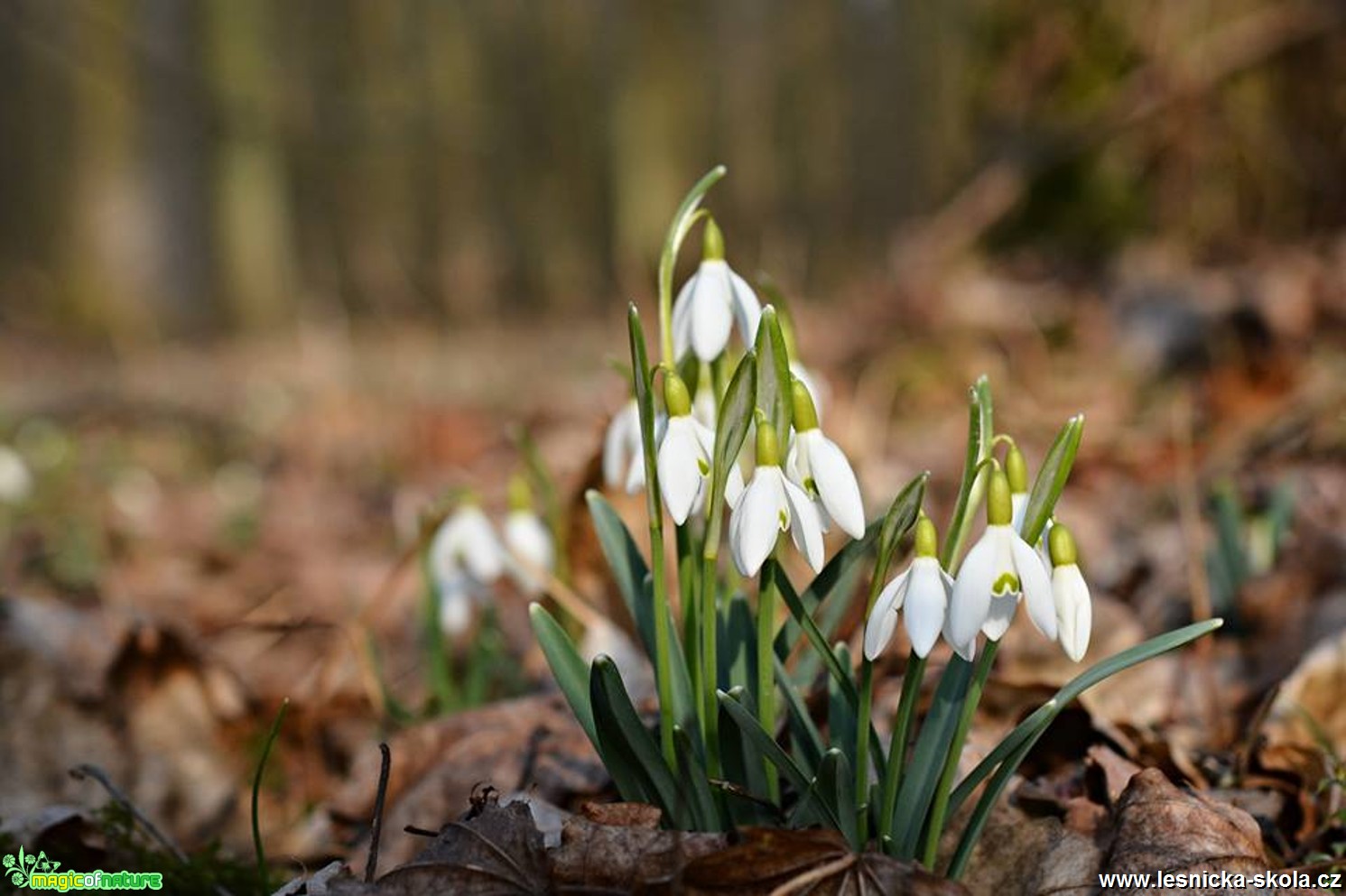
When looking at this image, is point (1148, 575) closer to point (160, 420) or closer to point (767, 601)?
point (767, 601)

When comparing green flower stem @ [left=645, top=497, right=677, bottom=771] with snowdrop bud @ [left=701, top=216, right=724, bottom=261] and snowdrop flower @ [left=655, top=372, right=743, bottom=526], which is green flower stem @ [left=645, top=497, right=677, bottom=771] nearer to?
snowdrop flower @ [left=655, top=372, right=743, bottom=526]

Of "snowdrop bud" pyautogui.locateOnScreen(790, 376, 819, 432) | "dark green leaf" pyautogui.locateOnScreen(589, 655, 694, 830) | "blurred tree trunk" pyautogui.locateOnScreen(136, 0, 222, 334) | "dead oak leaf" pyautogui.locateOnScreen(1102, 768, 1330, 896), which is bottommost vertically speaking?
"dead oak leaf" pyautogui.locateOnScreen(1102, 768, 1330, 896)

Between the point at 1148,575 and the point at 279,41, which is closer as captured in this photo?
the point at 1148,575

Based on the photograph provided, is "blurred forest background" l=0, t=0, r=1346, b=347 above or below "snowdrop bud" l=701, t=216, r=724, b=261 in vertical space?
above

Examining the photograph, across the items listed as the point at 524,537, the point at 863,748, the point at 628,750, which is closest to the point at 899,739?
the point at 863,748

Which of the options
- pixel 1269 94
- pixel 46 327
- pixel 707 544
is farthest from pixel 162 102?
pixel 707 544

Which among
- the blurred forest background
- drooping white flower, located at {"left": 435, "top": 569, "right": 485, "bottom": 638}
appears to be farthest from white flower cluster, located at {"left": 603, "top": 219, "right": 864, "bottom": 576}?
the blurred forest background
